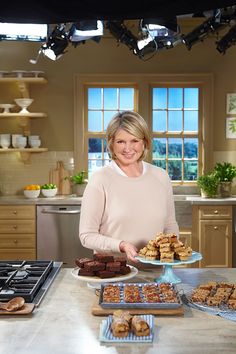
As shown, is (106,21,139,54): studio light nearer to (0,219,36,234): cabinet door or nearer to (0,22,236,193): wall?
(0,22,236,193): wall

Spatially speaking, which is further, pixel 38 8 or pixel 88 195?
pixel 88 195

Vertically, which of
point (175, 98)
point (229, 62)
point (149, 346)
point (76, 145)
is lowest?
point (149, 346)

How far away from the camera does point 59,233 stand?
5570mm

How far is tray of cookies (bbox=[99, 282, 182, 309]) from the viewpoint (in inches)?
74.7

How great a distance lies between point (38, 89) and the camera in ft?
20.3

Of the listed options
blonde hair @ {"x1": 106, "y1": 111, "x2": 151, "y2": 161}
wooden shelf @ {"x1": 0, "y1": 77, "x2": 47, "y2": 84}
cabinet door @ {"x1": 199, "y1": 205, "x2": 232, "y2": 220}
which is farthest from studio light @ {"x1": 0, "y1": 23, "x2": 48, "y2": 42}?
cabinet door @ {"x1": 199, "y1": 205, "x2": 232, "y2": 220}

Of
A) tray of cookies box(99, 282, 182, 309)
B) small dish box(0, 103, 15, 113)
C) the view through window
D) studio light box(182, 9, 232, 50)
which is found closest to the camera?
tray of cookies box(99, 282, 182, 309)

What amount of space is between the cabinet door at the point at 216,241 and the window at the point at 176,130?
3.09 ft

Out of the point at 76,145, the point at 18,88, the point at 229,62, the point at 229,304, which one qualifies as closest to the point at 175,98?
the point at 229,62

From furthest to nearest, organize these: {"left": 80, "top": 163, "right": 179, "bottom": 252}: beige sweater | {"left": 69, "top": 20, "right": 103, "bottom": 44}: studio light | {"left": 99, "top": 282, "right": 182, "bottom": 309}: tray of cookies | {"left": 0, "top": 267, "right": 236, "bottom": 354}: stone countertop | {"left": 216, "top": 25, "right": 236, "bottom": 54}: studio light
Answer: {"left": 216, "top": 25, "right": 236, "bottom": 54}: studio light → {"left": 69, "top": 20, "right": 103, "bottom": 44}: studio light → {"left": 80, "top": 163, "right": 179, "bottom": 252}: beige sweater → {"left": 99, "top": 282, "right": 182, "bottom": 309}: tray of cookies → {"left": 0, "top": 267, "right": 236, "bottom": 354}: stone countertop

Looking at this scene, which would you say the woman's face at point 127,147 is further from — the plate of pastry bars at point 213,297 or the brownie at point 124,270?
the plate of pastry bars at point 213,297

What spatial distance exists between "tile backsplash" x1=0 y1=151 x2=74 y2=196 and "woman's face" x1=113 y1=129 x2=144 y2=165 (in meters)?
3.56

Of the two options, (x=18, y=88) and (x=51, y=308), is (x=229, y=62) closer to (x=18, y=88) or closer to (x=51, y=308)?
(x=18, y=88)

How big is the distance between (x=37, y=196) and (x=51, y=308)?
3961mm
